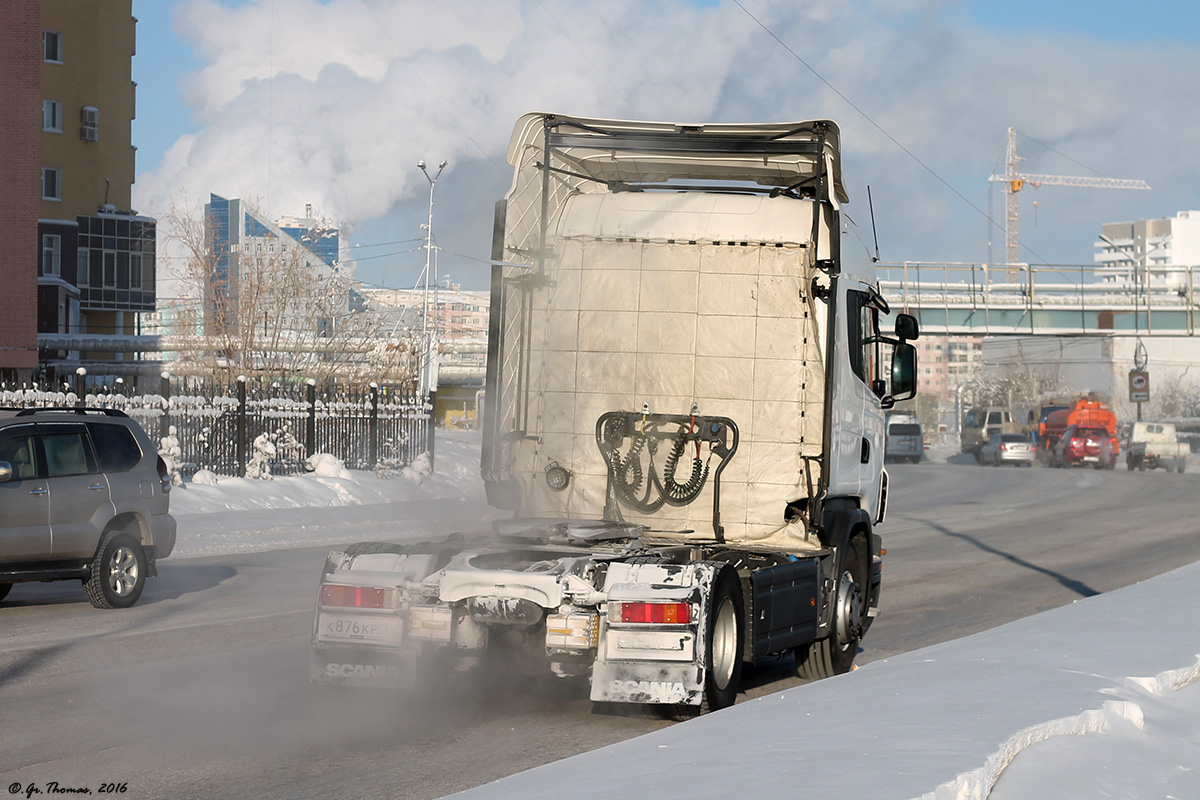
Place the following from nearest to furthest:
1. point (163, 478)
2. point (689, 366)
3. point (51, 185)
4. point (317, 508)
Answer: point (689, 366), point (163, 478), point (317, 508), point (51, 185)

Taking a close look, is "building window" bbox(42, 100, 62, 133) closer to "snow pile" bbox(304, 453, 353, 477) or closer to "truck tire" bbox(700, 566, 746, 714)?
"snow pile" bbox(304, 453, 353, 477)

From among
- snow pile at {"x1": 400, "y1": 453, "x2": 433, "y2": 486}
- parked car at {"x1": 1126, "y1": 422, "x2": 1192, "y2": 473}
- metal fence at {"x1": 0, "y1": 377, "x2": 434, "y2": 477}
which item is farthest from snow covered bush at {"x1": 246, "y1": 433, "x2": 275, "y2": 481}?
parked car at {"x1": 1126, "y1": 422, "x2": 1192, "y2": 473}

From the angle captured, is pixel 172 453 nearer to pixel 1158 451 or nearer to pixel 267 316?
pixel 267 316

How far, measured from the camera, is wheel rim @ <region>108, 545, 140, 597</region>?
12773 mm

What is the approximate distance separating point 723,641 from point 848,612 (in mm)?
2208

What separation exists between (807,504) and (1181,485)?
35.0m

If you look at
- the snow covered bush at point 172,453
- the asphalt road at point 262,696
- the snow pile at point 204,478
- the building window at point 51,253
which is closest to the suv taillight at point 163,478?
the asphalt road at point 262,696

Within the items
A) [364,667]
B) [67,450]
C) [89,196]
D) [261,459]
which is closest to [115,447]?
[67,450]

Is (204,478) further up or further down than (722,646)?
further down

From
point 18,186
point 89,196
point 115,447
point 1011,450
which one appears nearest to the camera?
point 115,447

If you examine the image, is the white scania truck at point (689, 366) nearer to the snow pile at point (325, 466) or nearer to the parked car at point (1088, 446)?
the snow pile at point (325, 466)

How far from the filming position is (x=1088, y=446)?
56.3 m

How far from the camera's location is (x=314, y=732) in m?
7.59

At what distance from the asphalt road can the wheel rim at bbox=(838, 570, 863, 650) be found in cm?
54
